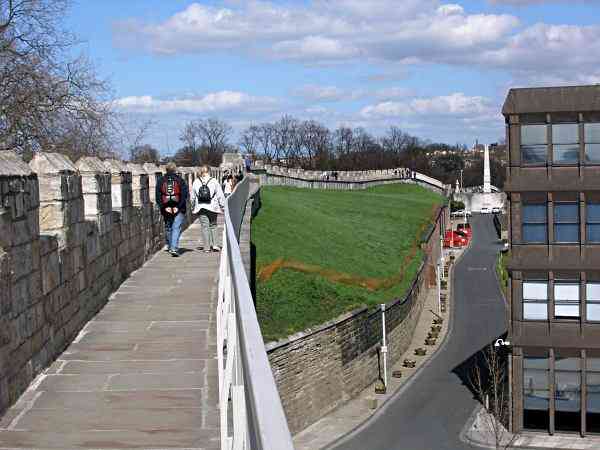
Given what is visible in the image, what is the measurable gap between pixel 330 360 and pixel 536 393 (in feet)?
25.1

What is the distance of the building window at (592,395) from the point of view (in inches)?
1180

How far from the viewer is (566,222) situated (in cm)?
3038

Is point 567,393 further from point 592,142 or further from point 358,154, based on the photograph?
point 358,154

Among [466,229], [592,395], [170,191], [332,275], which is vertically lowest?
[592,395]

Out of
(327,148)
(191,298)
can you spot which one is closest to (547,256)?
(191,298)

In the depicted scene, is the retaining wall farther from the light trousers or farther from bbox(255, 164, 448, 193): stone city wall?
bbox(255, 164, 448, 193): stone city wall

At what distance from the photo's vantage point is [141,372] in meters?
7.36

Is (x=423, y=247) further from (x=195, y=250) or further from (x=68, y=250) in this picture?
(x=68, y=250)

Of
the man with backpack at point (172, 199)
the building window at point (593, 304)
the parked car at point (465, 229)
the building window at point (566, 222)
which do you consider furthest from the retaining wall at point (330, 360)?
the parked car at point (465, 229)

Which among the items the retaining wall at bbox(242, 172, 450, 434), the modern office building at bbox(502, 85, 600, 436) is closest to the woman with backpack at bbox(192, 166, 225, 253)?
the retaining wall at bbox(242, 172, 450, 434)

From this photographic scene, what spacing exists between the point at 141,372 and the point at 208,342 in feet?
3.70

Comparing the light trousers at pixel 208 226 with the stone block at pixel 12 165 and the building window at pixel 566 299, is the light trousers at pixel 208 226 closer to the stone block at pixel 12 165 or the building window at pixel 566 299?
the stone block at pixel 12 165

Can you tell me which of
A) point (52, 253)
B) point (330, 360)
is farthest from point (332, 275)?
point (52, 253)

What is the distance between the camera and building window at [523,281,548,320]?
3066 cm
